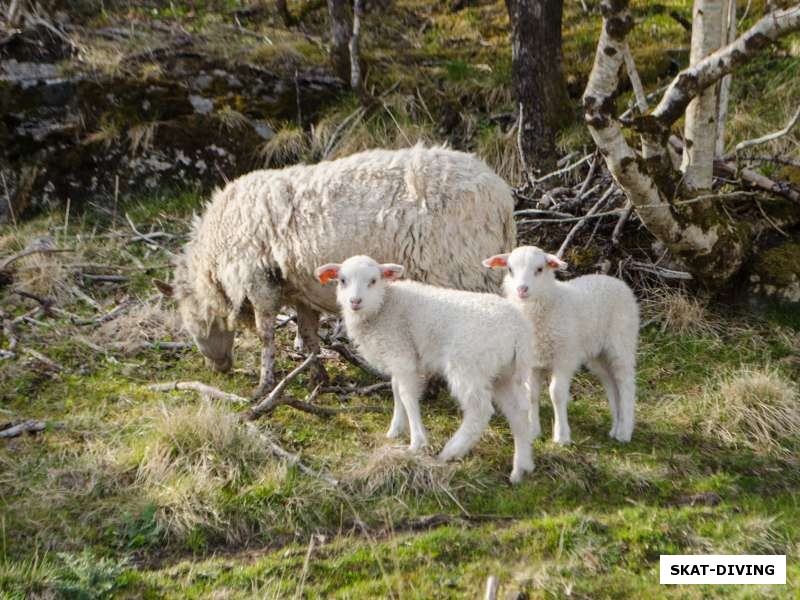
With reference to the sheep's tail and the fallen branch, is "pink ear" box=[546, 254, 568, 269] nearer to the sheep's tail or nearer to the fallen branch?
the sheep's tail

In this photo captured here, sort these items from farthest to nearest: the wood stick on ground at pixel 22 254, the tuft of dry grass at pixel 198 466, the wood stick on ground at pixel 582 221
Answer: the wood stick on ground at pixel 22 254, the wood stick on ground at pixel 582 221, the tuft of dry grass at pixel 198 466

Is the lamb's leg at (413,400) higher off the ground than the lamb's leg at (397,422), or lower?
higher

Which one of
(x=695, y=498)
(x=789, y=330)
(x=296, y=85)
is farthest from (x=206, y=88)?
(x=695, y=498)

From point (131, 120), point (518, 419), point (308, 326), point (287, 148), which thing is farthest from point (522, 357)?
point (131, 120)

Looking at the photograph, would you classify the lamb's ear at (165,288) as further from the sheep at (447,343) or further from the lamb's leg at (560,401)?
the lamb's leg at (560,401)

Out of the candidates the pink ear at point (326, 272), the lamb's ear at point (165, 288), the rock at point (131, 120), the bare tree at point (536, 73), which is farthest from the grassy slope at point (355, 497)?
the rock at point (131, 120)

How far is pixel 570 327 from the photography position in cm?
546

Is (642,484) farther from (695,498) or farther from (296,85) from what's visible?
(296,85)

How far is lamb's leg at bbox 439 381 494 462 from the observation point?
507cm

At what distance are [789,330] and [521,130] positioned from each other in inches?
127

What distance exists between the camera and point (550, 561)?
176 inches

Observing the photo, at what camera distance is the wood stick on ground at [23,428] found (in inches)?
239

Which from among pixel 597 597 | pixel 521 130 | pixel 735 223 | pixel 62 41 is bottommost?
pixel 597 597

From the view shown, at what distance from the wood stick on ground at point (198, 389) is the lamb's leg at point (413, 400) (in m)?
1.48
